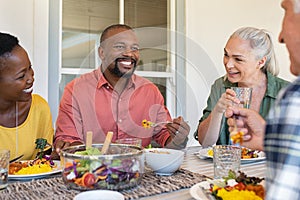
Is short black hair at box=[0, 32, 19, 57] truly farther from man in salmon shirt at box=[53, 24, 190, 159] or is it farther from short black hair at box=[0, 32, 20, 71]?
man in salmon shirt at box=[53, 24, 190, 159]

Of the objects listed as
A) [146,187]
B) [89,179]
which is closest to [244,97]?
[146,187]

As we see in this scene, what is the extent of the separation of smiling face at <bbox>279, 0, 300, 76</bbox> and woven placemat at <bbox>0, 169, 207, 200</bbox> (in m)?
0.54

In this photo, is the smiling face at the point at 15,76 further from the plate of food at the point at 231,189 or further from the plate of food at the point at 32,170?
the plate of food at the point at 231,189

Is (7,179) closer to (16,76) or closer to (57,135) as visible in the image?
(16,76)

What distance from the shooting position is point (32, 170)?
109 cm

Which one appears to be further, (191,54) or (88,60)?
(191,54)

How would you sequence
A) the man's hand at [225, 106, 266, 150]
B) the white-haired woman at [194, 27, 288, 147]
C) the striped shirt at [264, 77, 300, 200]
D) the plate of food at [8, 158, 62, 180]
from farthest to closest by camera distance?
the white-haired woman at [194, 27, 288, 147]
the plate of food at [8, 158, 62, 180]
the man's hand at [225, 106, 266, 150]
the striped shirt at [264, 77, 300, 200]

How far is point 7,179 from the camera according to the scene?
37.9 inches

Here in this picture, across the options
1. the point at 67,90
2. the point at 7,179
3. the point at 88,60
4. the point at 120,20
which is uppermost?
the point at 120,20

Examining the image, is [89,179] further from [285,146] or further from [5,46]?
[5,46]

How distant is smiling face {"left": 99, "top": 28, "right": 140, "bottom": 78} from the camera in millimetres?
1897

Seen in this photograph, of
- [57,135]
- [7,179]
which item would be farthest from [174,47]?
[7,179]

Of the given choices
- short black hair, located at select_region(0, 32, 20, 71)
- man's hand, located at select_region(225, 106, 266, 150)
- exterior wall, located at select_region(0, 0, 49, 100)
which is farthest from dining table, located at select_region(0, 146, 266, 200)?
exterior wall, located at select_region(0, 0, 49, 100)

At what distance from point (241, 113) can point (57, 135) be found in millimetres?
1011
